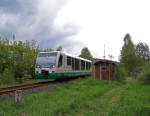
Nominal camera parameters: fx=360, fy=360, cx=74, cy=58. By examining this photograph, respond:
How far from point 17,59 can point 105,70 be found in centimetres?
1194

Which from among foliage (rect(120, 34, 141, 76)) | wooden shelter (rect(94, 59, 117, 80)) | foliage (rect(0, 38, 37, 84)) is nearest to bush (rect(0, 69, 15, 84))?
foliage (rect(0, 38, 37, 84))

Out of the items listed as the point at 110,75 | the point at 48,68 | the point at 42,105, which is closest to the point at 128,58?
the point at 110,75

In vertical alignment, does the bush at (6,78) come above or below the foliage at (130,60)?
below

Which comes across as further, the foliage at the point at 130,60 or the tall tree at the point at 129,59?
the tall tree at the point at 129,59

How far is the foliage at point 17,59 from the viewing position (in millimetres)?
42406

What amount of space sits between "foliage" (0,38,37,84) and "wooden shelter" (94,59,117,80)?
873 cm

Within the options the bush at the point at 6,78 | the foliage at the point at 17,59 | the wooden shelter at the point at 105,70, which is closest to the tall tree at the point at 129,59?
the wooden shelter at the point at 105,70

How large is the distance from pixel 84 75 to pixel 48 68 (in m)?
14.1

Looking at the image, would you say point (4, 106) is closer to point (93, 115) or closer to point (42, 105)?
point (42, 105)

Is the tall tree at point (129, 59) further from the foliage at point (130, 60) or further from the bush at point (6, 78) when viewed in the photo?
the bush at point (6, 78)

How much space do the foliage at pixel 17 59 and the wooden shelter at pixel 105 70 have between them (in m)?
8.73

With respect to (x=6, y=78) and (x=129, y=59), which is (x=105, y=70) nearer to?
(x=6, y=78)

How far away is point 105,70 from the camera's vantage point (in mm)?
47906

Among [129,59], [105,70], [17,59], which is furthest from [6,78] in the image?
[129,59]
